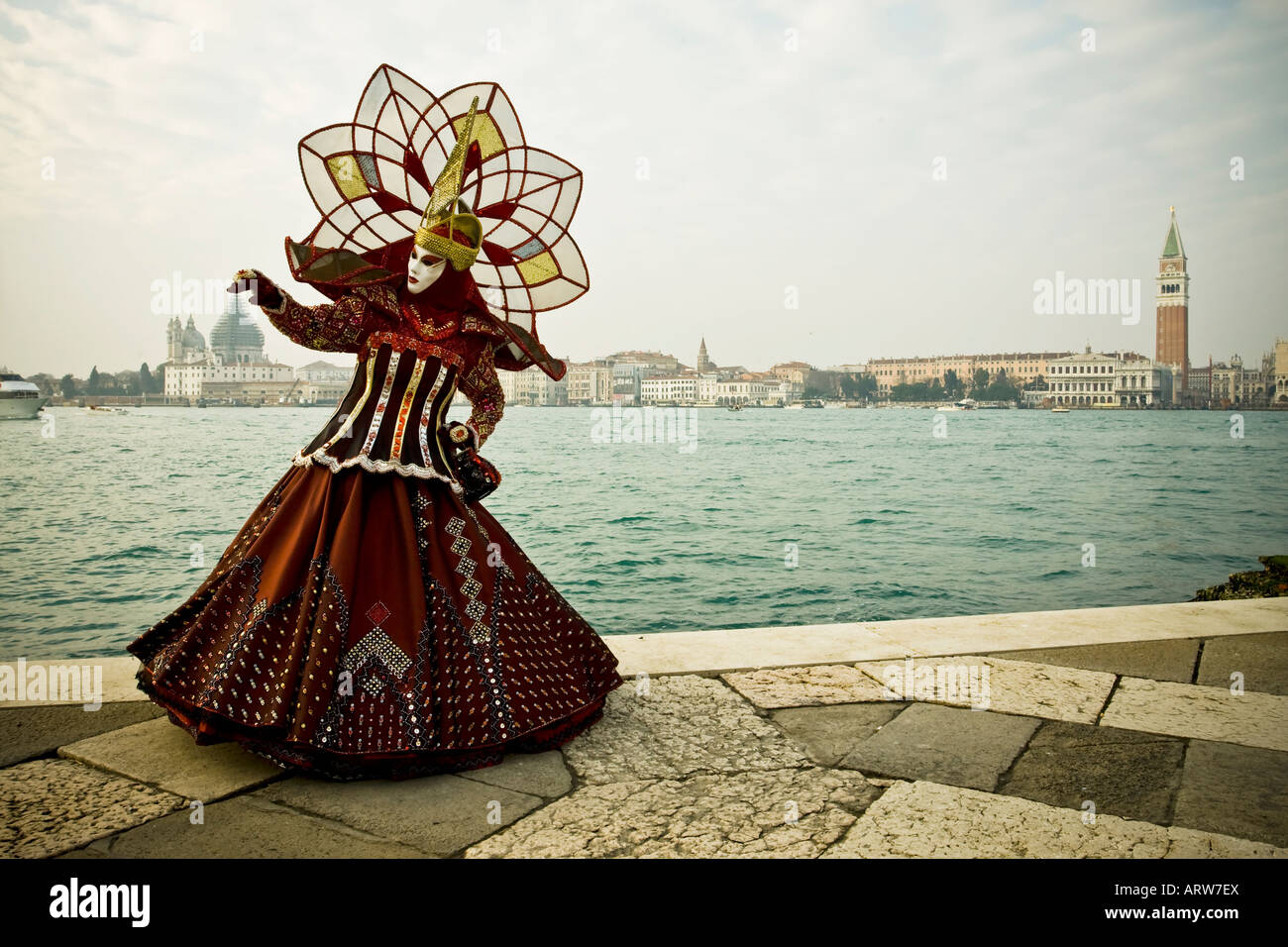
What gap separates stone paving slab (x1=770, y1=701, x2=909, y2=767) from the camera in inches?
99.9

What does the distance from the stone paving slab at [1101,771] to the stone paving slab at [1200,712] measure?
5.2 inches

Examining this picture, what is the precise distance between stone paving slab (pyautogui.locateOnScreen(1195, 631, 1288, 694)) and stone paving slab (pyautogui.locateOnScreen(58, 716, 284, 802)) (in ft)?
9.82

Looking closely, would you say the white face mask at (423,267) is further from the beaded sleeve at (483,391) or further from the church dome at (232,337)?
the church dome at (232,337)

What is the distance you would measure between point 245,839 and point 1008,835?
1.64 metres

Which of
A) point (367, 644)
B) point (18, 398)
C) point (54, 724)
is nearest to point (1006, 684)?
point (367, 644)

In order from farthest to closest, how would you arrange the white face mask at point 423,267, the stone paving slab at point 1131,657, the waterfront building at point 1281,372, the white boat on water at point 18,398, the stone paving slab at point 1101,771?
1. the waterfront building at point 1281,372
2. the white boat on water at point 18,398
3. the stone paving slab at point 1131,657
4. the white face mask at point 423,267
5. the stone paving slab at point 1101,771

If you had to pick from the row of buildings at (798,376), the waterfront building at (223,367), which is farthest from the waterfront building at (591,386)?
the waterfront building at (223,367)

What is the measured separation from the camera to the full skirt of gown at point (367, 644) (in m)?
2.25

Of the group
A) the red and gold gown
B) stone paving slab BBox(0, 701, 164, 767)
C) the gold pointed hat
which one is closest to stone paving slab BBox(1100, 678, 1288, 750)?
the red and gold gown

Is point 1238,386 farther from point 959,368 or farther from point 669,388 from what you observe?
point 669,388

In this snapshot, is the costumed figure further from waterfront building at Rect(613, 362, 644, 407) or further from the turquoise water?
waterfront building at Rect(613, 362, 644, 407)

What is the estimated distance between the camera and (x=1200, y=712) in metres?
2.88

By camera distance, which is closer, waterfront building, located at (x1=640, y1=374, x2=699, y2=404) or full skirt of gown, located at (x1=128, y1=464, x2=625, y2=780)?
full skirt of gown, located at (x1=128, y1=464, x2=625, y2=780)
